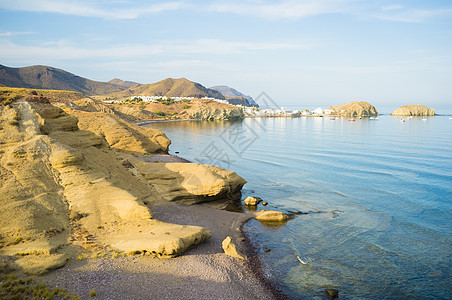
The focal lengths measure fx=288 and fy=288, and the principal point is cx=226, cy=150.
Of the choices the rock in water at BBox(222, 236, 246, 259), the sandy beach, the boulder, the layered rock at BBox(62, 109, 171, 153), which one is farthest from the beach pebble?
the layered rock at BBox(62, 109, 171, 153)

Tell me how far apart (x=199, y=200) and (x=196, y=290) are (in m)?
12.6

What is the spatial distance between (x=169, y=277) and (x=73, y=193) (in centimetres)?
886

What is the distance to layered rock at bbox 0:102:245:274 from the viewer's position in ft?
44.8

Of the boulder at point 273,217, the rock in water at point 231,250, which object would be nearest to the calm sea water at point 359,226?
the boulder at point 273,217

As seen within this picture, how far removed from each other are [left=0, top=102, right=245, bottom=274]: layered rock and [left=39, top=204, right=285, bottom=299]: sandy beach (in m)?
0.68

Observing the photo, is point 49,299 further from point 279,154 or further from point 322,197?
point 279,154

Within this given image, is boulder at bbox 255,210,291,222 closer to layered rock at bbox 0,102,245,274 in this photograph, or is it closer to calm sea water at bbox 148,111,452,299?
calm sea water at bbox 148,111,452,299

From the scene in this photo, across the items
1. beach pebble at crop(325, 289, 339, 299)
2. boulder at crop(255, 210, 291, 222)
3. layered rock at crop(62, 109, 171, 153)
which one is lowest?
beach pebble at crop(325, 289, 339, 299)

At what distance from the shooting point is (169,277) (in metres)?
12.5

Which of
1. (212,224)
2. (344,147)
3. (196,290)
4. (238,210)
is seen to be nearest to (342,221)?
(238,210)

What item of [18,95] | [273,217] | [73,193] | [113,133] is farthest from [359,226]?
[18,95]

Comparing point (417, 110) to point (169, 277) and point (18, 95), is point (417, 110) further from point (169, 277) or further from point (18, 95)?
point (169, 277)

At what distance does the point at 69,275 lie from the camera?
37.3ft

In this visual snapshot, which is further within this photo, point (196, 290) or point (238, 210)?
point (238, 210)
